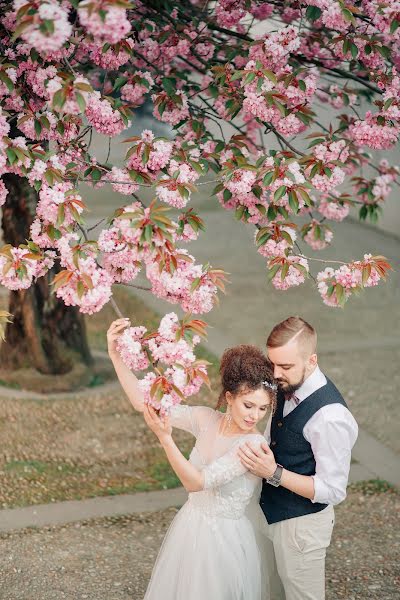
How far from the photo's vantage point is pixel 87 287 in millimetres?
3205

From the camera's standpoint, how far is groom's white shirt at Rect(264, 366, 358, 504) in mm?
3230

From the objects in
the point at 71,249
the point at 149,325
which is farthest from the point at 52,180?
the point at 149,325

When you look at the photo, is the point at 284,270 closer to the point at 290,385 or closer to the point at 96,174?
the point at 290,385

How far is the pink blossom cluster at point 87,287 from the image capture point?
3199mm

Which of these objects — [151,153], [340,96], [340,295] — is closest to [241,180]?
[151,153]

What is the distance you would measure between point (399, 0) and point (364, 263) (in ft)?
4.18

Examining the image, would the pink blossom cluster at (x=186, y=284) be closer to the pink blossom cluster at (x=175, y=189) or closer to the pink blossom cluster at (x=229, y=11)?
the pink blossom cluster at (x=175, y=189)

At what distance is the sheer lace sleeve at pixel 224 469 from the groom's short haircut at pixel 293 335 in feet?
1.23

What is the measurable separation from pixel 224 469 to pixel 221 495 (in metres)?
0.18

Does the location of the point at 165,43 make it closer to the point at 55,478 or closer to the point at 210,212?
the point at 55,478

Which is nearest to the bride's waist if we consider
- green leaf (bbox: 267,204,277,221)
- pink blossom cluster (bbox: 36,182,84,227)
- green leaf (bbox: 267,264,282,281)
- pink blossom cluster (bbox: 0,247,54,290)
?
green leaf (bbox: 267,264,282,281)

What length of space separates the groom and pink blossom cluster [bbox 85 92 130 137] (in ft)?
4.42

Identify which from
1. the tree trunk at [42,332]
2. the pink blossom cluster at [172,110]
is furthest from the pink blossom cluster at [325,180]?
the tree trunk at [42,332]

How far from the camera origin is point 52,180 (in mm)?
3516
